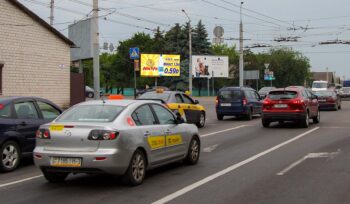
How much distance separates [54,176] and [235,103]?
16477 mm

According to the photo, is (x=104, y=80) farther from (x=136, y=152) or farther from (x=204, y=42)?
(x=136, y=152)

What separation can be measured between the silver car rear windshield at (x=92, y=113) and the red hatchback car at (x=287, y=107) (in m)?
11.9

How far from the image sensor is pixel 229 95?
81.6 ft

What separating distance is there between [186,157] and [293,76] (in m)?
93.7

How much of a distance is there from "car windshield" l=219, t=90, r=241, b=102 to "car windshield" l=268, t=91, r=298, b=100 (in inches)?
176

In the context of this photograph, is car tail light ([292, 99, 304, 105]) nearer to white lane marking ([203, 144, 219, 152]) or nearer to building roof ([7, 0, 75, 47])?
white lane marking ([203, 144, 219, 152])

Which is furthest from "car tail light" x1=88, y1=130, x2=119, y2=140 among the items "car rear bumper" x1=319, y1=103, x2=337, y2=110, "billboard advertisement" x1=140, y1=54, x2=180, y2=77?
"billboard advertisement" x1=140, y1=54, x2=180, y2=77

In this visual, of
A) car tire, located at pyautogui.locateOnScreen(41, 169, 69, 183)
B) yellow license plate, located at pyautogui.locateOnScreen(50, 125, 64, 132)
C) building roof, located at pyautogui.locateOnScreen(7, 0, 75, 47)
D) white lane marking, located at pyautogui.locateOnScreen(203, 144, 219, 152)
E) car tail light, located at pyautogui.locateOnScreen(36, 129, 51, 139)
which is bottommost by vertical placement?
white lane marking, located at pyautogui.locateOnScreen(203, 144, 219, 152)

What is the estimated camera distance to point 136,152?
8.49m

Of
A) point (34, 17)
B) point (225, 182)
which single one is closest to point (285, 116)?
point (225, 182)

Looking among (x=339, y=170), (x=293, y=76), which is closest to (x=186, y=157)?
(x=339, y=170)

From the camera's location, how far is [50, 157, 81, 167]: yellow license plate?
26.4 feet

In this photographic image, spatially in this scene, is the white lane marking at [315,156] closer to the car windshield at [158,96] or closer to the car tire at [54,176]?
the car tire at [54,176]

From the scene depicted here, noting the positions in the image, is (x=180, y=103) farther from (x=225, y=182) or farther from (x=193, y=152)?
(x=225, y=182)
